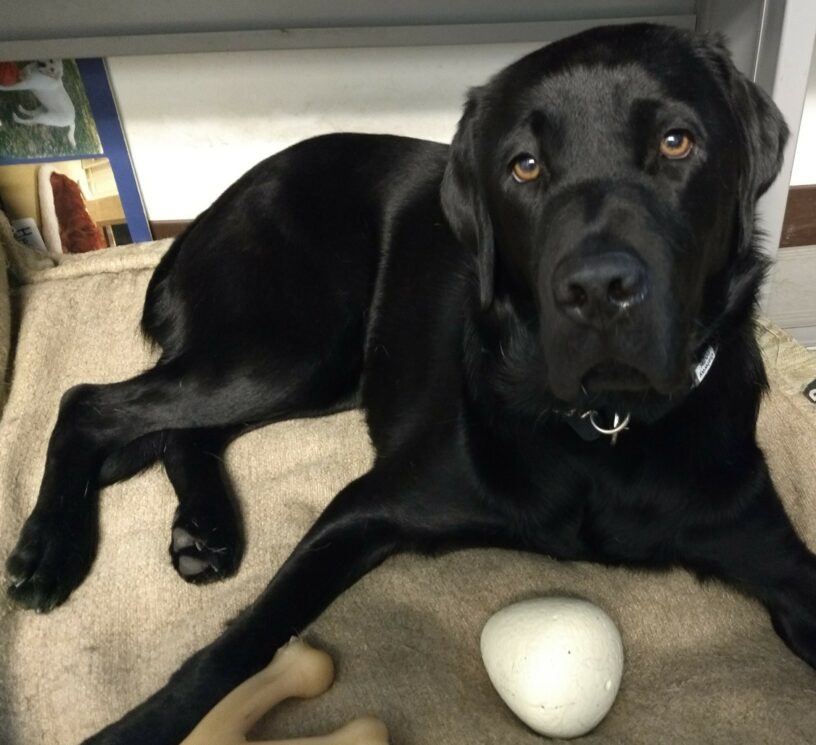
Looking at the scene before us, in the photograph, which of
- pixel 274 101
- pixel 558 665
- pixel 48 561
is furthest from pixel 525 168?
pixel 274 101

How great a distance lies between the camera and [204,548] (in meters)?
1.54

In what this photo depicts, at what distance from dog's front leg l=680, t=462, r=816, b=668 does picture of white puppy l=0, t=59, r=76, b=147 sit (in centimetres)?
194

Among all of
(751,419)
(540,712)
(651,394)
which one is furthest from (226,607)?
(751,419)

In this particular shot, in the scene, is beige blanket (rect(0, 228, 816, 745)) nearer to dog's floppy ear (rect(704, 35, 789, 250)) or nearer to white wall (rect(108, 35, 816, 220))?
dog's floppy ear (rect(704, 35, 789, 250))

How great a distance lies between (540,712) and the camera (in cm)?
115

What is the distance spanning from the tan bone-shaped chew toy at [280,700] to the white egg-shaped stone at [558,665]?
0.64 feet

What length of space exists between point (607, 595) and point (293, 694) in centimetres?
55

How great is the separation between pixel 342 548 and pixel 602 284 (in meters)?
0.68

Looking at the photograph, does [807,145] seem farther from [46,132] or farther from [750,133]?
[46,132]

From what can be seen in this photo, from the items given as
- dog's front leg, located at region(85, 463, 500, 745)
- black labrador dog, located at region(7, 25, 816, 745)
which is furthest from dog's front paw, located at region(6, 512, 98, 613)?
dog's front leg, located at region(85, 463, 500, 745)

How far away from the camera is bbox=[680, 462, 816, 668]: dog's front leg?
1.31 metres

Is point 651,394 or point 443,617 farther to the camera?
point 443,617

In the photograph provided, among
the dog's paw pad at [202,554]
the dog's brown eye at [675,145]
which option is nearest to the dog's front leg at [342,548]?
the dog's paw pad at [202,554]

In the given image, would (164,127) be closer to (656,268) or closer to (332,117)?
(332,117)
